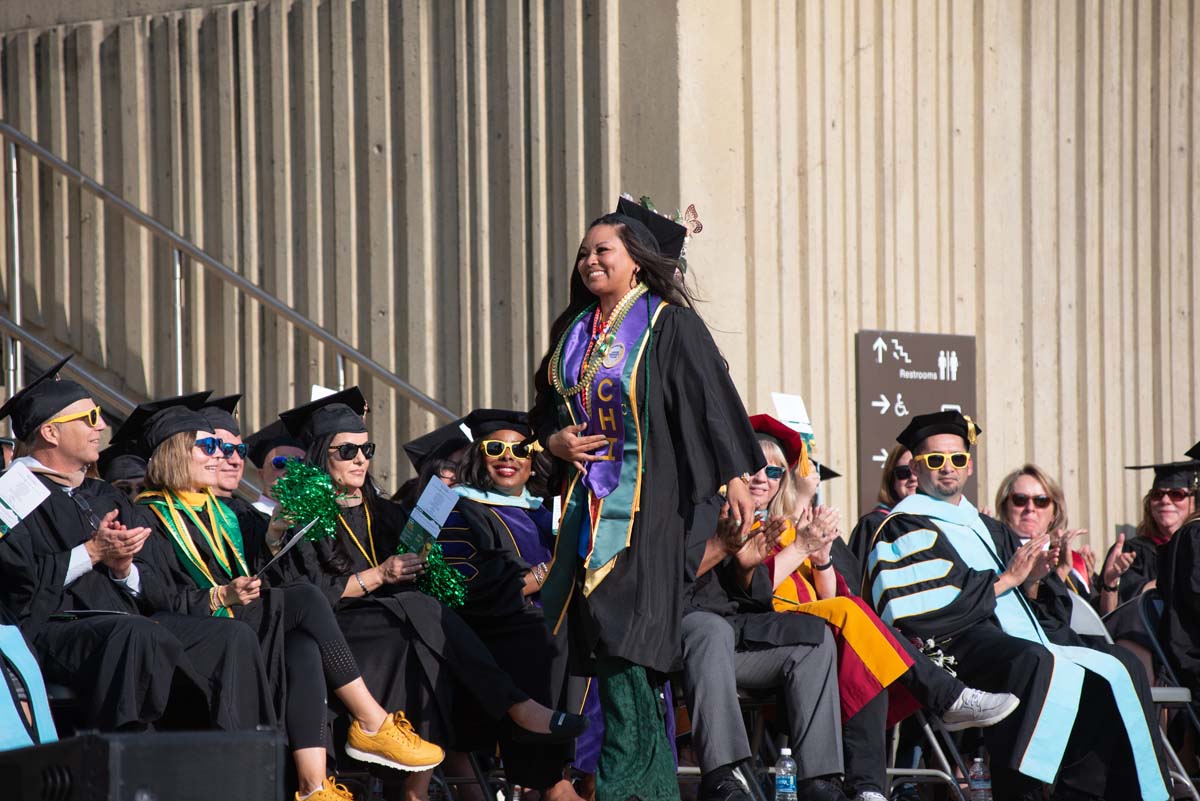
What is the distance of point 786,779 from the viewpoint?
6.42 metres

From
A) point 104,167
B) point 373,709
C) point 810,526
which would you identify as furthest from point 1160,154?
point 373,709

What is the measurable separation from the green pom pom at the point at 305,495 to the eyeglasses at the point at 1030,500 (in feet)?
11.9

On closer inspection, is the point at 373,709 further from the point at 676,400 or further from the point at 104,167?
the point at 104,167

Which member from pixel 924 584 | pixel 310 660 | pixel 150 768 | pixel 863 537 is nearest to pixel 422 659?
pixel 310 660

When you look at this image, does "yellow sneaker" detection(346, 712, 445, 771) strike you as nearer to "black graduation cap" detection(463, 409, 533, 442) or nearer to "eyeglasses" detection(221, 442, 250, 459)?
"eyeglasses" detection(221, 442, 250, 459)

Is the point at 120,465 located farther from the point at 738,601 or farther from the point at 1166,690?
the point at 1166,690

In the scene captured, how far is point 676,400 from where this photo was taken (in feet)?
19.1

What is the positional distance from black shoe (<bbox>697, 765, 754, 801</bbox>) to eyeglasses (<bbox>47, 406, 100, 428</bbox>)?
2457 millimetres

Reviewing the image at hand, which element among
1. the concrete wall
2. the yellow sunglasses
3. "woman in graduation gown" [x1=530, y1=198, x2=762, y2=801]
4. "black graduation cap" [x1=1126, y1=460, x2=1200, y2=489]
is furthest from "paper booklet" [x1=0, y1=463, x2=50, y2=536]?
"black graduation cap" [x1=1126, y1=460, x2=1200, y2=489]

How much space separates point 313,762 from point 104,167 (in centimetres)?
574

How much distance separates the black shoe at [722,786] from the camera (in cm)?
610

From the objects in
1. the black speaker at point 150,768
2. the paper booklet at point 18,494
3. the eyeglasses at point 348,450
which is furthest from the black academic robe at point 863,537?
the black speaker at point 150,768

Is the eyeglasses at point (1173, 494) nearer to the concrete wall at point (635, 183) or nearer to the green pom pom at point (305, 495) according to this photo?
the concrete wall at point (635, 183)

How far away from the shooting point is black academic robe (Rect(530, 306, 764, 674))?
5.65 m
